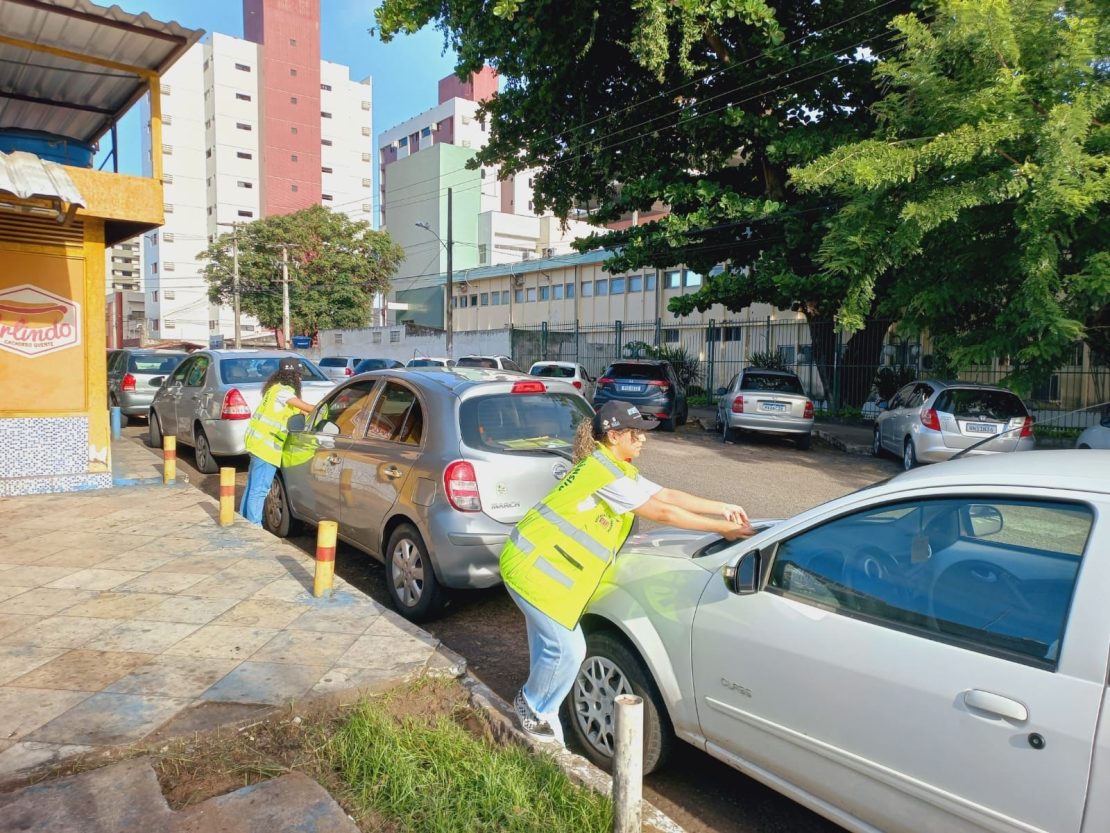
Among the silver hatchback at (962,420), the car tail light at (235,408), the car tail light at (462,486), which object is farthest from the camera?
the silver hatchback at (962,420)

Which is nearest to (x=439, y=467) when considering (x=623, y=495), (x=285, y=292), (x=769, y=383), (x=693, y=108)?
(x=623, y=495)

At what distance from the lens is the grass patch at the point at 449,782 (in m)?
2.73

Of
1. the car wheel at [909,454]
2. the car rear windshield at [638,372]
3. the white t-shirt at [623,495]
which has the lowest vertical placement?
the car wheel at [909,454]

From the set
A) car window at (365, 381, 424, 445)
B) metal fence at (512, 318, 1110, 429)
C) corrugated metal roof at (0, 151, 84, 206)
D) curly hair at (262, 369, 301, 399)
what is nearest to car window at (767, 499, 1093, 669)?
car window at (365, 381, 424, 445)

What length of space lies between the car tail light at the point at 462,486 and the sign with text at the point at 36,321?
20.6 feet

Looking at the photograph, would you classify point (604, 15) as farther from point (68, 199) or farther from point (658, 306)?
point (658, 306)

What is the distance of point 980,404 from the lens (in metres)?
10.9

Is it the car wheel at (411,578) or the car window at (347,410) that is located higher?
the car window at (347,410)

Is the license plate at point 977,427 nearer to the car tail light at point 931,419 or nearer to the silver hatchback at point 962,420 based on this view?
the silver hatchback at point 962,420

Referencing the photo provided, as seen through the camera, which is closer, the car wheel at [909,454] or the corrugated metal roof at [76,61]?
the corrugated metal roof at [76,61]

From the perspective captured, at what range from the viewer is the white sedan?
6.69 ft

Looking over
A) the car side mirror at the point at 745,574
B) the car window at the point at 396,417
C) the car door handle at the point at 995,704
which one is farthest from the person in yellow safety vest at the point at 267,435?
the car door handle at the point at 995,704

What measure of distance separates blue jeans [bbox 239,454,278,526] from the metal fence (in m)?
12.5

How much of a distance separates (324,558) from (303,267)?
45571mm
